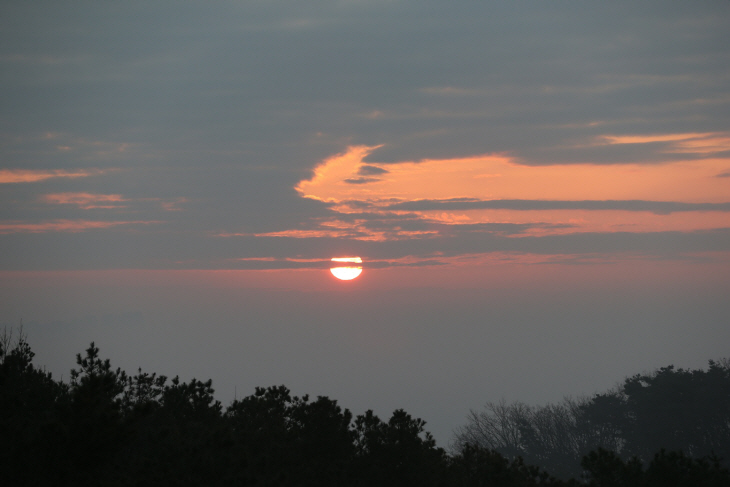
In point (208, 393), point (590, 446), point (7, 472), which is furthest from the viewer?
point (590, 446)

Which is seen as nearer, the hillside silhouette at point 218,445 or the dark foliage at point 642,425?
the hillside silhouette at point 218,445

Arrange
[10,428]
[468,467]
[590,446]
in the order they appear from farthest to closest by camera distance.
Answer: [590,446]
[468,467]
[10,428]

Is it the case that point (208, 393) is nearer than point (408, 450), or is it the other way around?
point (408, 450)

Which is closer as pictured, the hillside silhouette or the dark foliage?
the hillside silhouette

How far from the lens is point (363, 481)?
15750 millimetres

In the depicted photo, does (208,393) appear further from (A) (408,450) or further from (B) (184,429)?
(A) (408,450)

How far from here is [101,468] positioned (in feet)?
34.9

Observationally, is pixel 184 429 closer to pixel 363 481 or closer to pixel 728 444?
pixel 363 481

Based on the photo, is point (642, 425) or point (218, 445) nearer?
point (218, 445)

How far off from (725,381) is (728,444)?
544 cm

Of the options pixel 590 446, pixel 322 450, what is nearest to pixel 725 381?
pixel 590 446

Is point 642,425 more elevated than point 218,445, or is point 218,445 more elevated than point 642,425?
point 218,445

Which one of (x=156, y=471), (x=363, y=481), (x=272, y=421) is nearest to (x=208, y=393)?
(x=272, y=421)

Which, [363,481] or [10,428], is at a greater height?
[10,428]
